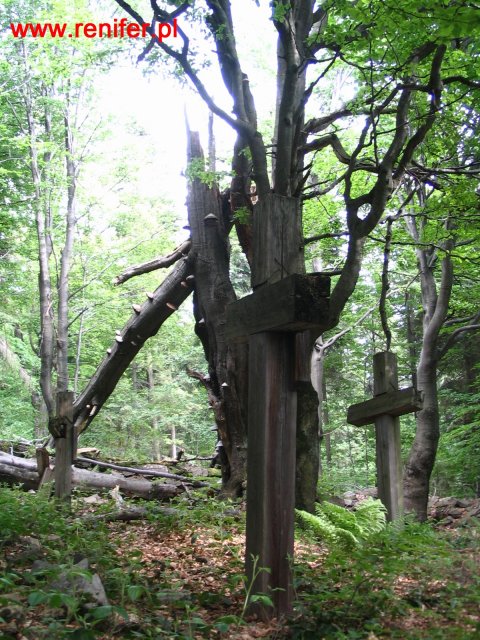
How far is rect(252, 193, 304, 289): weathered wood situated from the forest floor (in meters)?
2.05

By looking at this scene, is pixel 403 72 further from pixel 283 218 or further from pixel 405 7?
pixel 283 218

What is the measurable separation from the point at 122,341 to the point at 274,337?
6.82 metres

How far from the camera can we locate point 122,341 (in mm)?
10320

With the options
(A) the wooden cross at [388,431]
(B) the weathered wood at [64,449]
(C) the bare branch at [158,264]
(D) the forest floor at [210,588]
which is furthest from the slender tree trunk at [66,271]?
(A) the wooden cross at [388,431]

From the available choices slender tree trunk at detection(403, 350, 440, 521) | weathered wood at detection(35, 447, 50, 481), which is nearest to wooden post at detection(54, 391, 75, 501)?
weathered wood at detection(35, 447, 50, 481)

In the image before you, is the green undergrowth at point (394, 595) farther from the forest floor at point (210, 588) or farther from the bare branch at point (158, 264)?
the bare branch at point (158, 264)

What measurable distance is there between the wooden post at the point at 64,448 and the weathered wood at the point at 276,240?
16.4ft

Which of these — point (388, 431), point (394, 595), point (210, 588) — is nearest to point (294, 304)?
point (394, 595)

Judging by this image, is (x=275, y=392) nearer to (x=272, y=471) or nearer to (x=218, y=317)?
(x=272, y=471)

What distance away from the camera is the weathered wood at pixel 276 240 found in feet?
13.4

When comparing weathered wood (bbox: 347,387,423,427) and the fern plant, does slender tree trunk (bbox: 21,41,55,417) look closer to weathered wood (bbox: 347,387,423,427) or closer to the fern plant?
weathered wood (bbox: 347,387,423,427)

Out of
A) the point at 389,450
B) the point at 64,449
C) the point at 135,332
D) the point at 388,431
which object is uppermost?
the point at 135,332

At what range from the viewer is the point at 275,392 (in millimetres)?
3871

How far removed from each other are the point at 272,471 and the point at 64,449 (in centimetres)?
516
